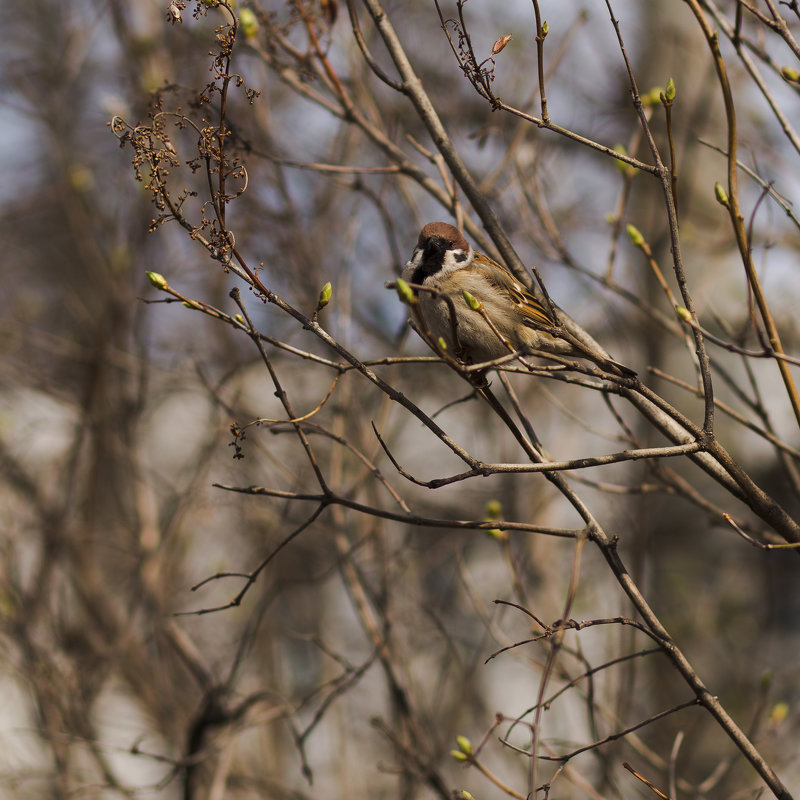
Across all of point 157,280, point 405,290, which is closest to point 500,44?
point 405,290

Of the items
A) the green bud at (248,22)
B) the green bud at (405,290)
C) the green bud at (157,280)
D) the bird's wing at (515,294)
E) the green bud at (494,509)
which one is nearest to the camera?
the green bud at (405,290)

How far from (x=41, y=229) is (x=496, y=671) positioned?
821 cm

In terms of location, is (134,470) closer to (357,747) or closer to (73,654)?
(73,654)

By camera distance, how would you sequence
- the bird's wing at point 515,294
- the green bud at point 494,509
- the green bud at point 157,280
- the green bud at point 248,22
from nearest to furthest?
the green bud at point 157,280 → the green bud at point 248,22 → the green bud at point 494,509 → the bird's wing at point 515,294

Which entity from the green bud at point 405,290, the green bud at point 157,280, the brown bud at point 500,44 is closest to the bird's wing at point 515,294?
the brown bud at point 500,44

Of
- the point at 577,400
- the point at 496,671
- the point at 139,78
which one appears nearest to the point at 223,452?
the point at 139,78

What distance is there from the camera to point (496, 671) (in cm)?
996

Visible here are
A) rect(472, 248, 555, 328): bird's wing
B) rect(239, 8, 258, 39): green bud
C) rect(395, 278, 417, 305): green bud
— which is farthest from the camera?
rect(472, 248, 555, 328): bird's wing

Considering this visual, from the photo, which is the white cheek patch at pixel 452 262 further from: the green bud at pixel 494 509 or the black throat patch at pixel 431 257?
the green bud at pixel 494 509

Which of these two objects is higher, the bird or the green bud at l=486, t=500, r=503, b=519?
the bird

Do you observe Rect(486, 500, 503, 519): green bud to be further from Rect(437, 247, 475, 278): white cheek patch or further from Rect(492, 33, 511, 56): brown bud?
Rect(492, 33, 511, 56): brown bud

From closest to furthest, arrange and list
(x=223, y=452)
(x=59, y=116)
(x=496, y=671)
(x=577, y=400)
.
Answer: (x=59, y=116) → (x=223, y=452) → (x=577, y=400) → (x=496, y=671)

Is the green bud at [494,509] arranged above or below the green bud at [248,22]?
below

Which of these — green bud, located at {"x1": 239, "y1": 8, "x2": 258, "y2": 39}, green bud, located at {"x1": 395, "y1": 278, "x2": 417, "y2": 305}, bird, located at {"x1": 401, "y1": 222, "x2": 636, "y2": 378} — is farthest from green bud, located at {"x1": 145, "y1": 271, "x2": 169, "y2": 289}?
bird, located at {"x1": 401, "y1": 222, "x2": 636, "y2": 378}
